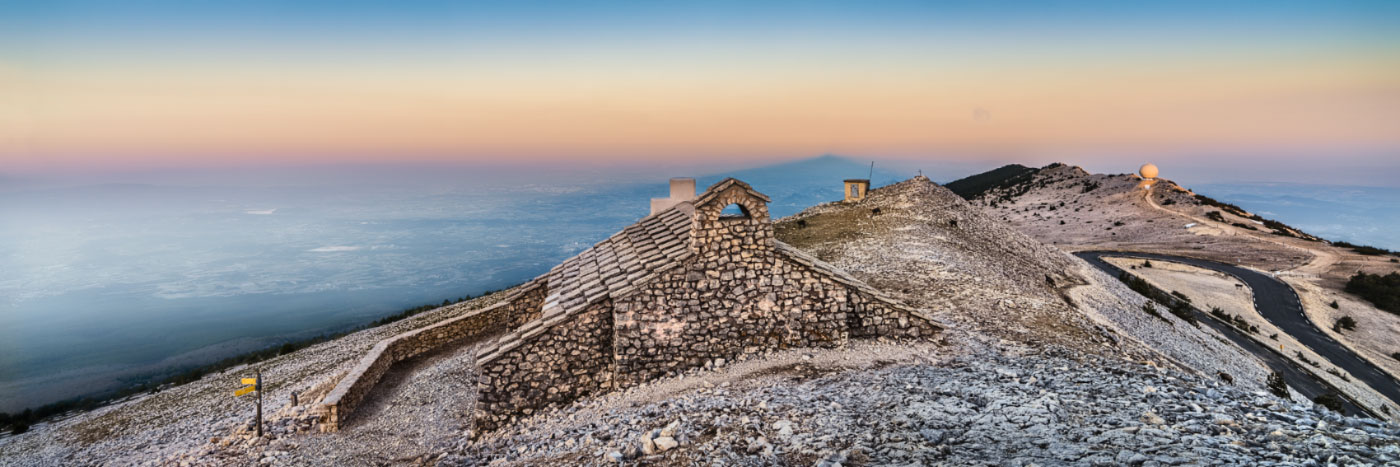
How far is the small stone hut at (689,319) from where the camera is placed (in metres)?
11.9

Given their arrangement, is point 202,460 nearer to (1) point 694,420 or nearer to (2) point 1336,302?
(1) point 694,420

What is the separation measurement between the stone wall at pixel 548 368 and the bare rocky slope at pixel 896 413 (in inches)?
15.8

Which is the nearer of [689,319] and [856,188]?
[689,319]

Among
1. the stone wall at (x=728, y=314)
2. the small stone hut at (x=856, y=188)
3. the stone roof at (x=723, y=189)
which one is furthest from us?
the small stone hut at (x=856, y=188)

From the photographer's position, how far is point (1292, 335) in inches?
1175

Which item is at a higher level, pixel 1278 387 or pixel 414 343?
pixel 414 343

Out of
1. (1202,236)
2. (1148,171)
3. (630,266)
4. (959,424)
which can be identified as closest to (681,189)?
(630,266)

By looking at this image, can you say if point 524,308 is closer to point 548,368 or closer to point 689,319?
point 548,368

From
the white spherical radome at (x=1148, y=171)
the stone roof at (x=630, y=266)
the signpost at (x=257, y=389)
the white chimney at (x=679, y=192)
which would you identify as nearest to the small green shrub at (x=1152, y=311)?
the stone roof at (x=630, y=266)

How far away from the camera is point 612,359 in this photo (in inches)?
484

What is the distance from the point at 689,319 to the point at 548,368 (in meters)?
3.15

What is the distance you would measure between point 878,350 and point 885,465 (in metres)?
5.67

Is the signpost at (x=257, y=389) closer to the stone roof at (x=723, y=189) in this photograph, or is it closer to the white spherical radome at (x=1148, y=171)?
the stone roof at (x=723, y=189)

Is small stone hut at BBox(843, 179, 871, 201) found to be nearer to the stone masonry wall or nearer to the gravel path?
the stone masonry wall
